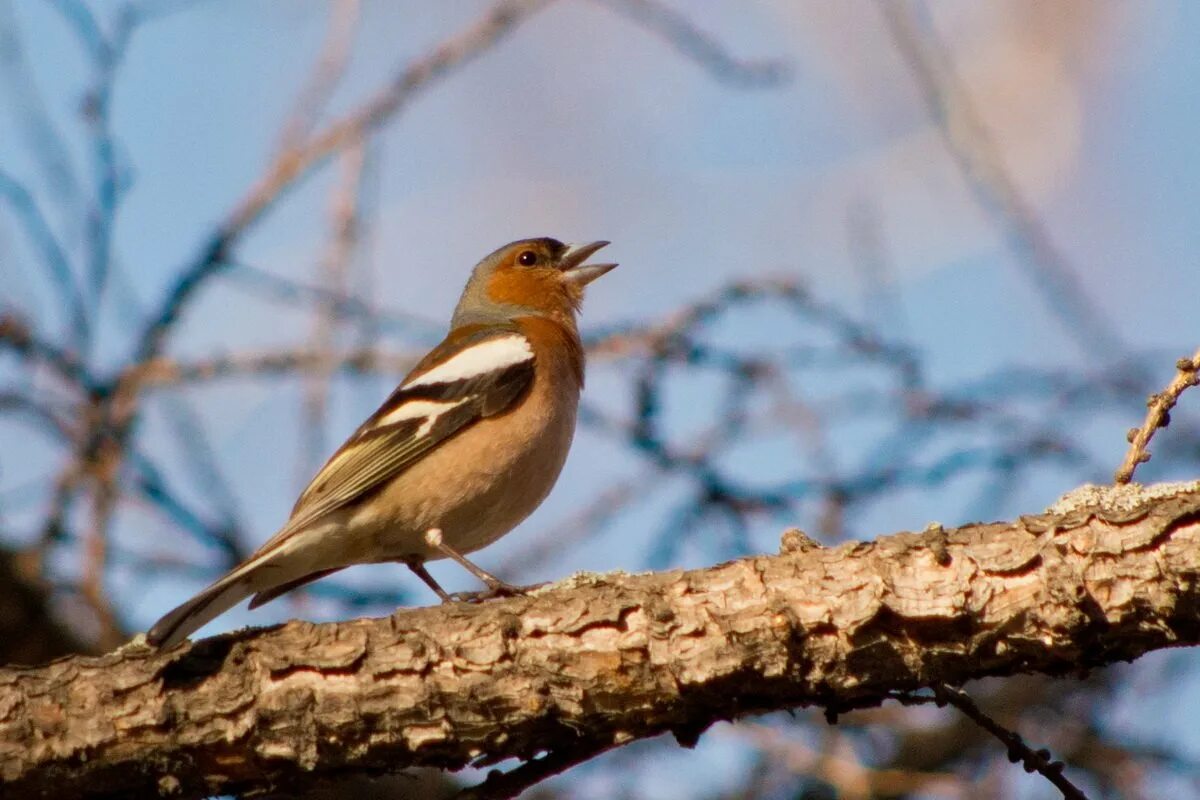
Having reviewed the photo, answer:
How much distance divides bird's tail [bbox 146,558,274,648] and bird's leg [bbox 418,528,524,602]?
30.0 inches

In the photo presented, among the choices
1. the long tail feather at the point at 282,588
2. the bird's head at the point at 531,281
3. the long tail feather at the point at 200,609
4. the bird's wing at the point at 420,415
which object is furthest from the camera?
the bird's head at the point at 531,281

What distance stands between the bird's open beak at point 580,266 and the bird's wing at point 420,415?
102 centimetres

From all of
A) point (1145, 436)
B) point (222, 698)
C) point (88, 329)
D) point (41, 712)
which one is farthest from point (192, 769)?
point (88, 329)

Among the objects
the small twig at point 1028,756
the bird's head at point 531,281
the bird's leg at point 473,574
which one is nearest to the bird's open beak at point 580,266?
the bird's head at point 531,281

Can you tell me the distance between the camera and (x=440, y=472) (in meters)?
5.53

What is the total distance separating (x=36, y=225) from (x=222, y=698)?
10.8 ft

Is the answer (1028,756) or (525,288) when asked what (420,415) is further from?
(1028,756)

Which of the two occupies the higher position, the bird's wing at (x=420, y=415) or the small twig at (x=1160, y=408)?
the bird's wing at (x=420, y=415)

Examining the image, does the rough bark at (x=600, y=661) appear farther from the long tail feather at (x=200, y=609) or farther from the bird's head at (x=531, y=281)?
the bird's head at (x=531, y=281)

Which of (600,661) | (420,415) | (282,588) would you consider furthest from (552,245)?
(600,661)

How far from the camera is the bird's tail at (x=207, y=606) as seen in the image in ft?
13.6

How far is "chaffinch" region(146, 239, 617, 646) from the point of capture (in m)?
5.32

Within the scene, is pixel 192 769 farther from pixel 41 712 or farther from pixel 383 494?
pixel 383 494

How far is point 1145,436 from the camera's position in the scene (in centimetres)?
352
